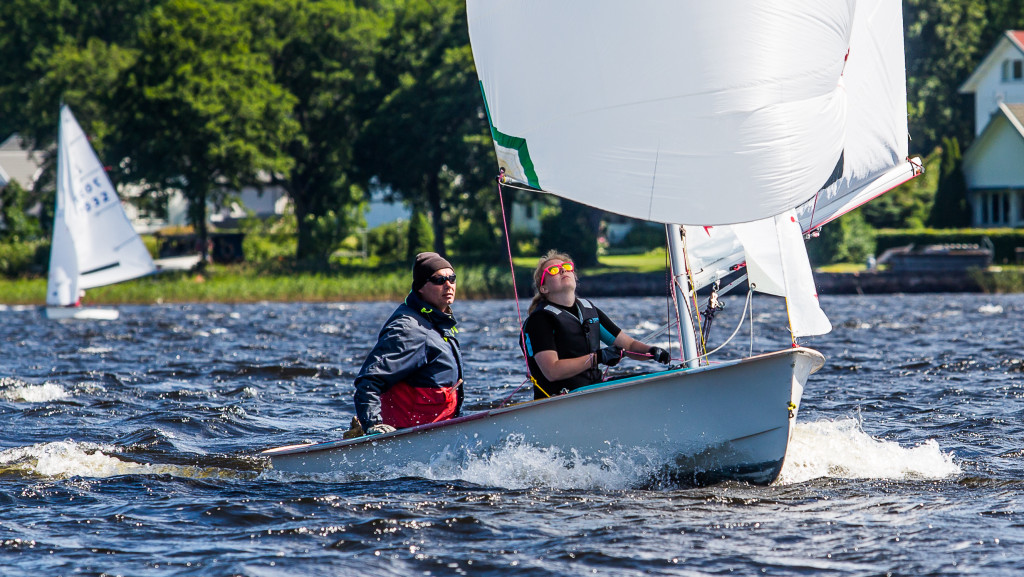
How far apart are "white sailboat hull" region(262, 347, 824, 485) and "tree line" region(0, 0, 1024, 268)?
3583 centimetres

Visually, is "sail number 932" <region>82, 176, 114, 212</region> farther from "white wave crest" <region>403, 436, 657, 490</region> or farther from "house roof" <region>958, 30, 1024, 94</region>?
"house roof" <region>958, 30, 1024, 94</region>

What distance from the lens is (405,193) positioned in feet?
158

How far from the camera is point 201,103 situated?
43.5 m

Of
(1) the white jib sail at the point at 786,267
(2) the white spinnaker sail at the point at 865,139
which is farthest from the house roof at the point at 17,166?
(1) the white jib sail at the point at 786,267

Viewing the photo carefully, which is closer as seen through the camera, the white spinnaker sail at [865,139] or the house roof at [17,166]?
the white spinnaker sail at [865,139]

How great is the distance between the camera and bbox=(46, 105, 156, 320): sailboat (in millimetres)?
27797

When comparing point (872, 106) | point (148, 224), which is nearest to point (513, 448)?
point (872, 106)

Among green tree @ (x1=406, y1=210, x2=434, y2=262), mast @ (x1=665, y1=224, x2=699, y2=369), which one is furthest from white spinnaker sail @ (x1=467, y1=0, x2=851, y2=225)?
green tree @ (x1=406, y1=210, x2=434, y2=262)

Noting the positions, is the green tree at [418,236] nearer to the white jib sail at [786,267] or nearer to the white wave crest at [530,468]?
the white jib sail at [786,267]

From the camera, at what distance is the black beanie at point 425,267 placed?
7.60m

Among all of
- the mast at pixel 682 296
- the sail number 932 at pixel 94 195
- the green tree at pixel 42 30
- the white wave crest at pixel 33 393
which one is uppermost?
the green tree at pixel 42 30

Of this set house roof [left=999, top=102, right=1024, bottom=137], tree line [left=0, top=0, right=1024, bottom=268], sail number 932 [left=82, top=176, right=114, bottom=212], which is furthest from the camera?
house roof [left=999, top=102, right=1024, bottom=137]

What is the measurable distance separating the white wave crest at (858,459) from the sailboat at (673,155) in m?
0.71

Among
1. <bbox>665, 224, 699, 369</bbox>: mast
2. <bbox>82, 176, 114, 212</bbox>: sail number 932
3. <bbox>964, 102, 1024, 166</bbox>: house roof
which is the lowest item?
<bbox>665, 224, 699, 369</bbox>: mast
